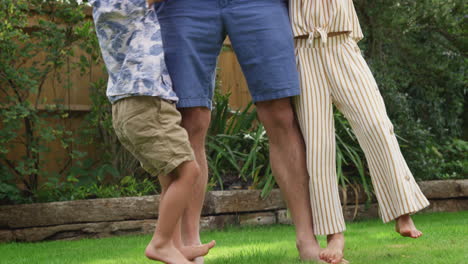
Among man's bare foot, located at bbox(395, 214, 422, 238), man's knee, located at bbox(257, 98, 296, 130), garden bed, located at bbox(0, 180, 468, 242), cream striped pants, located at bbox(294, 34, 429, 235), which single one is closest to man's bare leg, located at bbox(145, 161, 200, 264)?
man's knee, located at bbox(257, 98, 296, 130)

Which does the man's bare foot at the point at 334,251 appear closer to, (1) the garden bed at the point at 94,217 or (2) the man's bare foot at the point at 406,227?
(2) the man's bare foot at the point at 406,227

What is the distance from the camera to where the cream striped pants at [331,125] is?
2.97 meters

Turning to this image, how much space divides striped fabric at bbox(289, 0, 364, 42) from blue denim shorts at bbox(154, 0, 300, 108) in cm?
15

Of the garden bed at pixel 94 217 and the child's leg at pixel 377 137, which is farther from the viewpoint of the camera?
the garden bed at pixel 94 217

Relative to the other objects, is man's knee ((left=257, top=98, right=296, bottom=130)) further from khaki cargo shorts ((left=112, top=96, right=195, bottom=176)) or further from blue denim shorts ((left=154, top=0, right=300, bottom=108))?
khaki cargo shorts ((left=112, top=96, right=195, bottom=176))

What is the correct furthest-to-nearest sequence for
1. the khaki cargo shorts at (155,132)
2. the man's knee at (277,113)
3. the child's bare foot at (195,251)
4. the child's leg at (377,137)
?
the man's knee at (277,113) → the child's leg at (377,137) → the child's bare foot at (195,251) → the khaki cargo shorts at (155,132)

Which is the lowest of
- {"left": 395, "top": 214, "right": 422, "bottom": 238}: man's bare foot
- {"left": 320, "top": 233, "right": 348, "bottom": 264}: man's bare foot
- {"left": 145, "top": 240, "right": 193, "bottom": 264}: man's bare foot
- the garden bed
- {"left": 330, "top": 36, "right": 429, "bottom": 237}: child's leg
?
the garden bed

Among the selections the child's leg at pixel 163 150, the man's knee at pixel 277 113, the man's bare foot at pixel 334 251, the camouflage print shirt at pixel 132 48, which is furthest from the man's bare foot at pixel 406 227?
the camouflage print shirt at pixel 132 48

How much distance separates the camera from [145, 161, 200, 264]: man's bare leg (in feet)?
8.80

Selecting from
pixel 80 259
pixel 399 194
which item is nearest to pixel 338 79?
pixel 399 194

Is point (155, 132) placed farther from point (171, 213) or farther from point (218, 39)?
point (218, 39)

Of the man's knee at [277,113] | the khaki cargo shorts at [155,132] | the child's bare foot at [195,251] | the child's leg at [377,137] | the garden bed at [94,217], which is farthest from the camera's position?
the garden bed at [94,217]

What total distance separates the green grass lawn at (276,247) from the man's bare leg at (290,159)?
176 millimetres

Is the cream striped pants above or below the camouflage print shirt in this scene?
below
